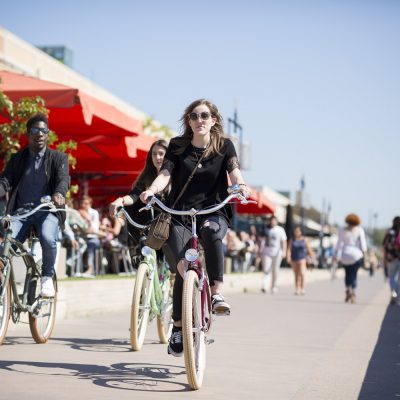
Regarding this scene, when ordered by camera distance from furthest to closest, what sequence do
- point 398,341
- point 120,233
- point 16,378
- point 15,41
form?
1. point 15,41
2. point 120,233
3. point 398,341
4. point 16,378

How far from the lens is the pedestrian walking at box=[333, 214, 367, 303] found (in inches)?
695

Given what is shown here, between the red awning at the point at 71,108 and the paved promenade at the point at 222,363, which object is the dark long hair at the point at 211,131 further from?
the red awning at the point at 71,108

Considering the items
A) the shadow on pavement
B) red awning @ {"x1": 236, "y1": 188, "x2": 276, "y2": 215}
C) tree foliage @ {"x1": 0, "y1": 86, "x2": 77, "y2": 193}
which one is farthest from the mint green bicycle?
red awning @ {"x1": 236, "y1": 188, "x2": 276, "y2": 215}

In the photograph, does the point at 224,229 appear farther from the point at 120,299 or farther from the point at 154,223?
the point at 120,299

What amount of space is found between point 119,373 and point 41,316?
1.75 m

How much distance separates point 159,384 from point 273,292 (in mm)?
16778

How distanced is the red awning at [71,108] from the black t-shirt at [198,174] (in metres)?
5.59

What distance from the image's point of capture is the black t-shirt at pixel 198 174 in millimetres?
6680

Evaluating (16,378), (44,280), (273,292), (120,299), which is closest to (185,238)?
(16,378)

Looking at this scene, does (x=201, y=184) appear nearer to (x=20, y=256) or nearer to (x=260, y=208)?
(x=20, y=256)

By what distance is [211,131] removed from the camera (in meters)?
6.89

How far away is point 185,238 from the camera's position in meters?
6.57

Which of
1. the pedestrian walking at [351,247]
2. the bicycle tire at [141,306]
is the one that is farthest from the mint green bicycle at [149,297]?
the pedestrian walking at [351,247]

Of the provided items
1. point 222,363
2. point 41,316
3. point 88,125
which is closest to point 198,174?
point 222,363
